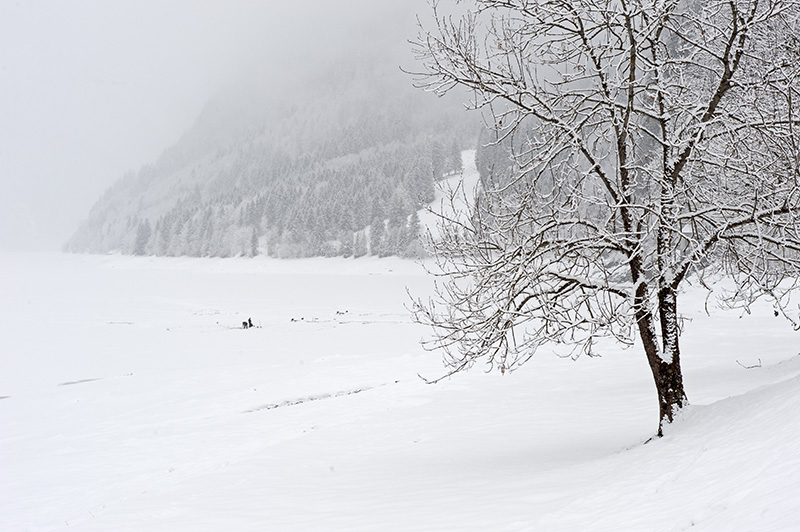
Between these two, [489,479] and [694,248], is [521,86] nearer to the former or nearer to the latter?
[694,248]

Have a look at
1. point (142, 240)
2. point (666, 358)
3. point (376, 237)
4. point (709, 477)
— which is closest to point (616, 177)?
point (666, 358)

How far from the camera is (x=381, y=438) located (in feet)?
36.4

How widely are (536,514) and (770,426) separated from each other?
2.25 m

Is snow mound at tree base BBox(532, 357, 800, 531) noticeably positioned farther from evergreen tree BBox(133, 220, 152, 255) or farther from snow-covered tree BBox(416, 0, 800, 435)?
evergreen tree BBox(133, 220, 152, 255)

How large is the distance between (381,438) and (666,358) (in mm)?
6107

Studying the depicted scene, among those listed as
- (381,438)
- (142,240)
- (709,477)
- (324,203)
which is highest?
(324,203)

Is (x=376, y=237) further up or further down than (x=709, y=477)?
further up

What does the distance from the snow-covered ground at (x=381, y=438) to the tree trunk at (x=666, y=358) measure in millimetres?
293

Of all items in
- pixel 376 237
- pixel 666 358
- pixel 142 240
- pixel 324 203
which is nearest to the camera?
pixel 666 358

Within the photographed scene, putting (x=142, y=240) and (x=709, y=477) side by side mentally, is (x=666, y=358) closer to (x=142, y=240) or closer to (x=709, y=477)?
(x=709, y=477)

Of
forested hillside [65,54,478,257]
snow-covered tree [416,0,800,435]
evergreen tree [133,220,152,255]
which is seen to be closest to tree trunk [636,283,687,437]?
snow-covered tree [416,0,800,435]

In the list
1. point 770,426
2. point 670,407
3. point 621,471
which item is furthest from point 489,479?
point 770,426

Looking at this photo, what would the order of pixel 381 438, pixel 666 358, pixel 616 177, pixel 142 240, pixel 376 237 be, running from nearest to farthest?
pixel 616 177, pixel 666 358, pixel 381 438, pixel 376 237, pixel 142 240

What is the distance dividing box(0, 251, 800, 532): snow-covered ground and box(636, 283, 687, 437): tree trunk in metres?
0.29
